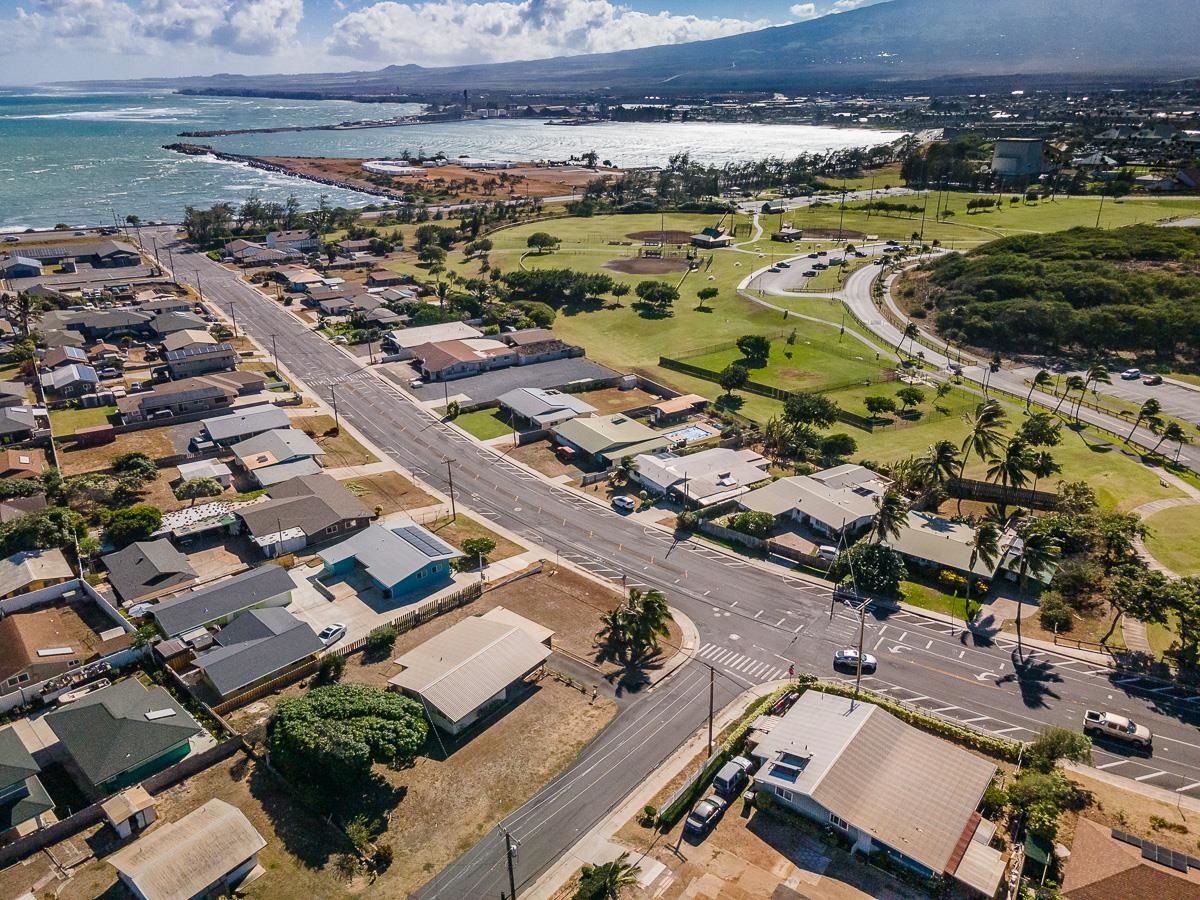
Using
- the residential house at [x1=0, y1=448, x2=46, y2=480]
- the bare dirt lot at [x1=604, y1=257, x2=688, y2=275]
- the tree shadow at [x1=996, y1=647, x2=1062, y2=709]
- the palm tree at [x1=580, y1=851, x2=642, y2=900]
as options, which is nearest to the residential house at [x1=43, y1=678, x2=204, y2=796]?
the palm tree at [x1=580, y1=851, x2=642, y2=900]

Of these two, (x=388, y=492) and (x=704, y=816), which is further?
(x=388, y=492)

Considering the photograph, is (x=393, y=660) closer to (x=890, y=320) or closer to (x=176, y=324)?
(x=176, y=324)

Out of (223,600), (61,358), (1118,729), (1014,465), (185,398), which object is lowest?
(1118,729)

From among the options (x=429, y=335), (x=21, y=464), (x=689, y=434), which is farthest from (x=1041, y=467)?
(x=21, y=464)

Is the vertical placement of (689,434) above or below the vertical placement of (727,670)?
above

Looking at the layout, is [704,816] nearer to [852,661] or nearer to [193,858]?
[852,661]

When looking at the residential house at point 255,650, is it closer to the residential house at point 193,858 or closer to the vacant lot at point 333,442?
the residential house at point 193,858
